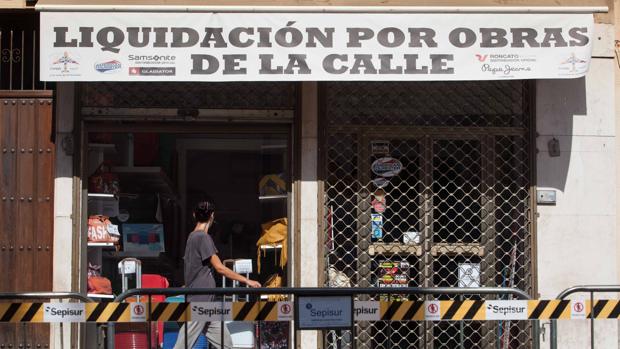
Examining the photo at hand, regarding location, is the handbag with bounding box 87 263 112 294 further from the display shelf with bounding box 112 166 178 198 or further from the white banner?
the white banner

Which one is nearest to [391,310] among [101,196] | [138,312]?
[138,312]

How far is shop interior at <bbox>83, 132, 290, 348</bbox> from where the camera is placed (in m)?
11.8

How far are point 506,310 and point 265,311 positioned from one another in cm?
200

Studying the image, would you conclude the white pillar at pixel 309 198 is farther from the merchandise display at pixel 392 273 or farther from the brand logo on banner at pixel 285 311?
the brand logo on banner at pixel 285 311

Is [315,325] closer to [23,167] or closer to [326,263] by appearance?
[326,263]

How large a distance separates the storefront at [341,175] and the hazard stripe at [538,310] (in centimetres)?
203

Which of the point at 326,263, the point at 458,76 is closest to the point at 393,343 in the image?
the point at 326,263

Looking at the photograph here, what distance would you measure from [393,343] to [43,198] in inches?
151

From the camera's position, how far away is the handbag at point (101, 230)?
1170 centimetres

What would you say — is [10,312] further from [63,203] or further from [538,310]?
[538,310]

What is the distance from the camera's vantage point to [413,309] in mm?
9539

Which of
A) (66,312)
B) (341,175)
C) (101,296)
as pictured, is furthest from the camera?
(341,175)

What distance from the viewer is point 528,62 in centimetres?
1132

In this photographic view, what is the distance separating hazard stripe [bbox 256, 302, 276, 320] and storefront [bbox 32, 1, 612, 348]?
78.0 inches
